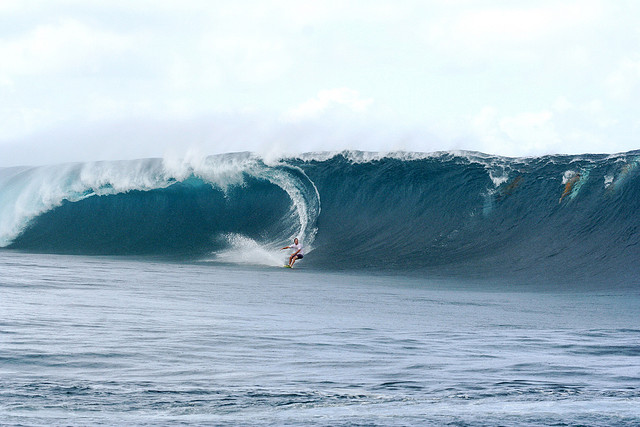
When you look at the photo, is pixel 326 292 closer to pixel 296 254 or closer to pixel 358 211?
pixel 296 254

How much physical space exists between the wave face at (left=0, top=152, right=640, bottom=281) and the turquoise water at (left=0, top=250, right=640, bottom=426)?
616cm

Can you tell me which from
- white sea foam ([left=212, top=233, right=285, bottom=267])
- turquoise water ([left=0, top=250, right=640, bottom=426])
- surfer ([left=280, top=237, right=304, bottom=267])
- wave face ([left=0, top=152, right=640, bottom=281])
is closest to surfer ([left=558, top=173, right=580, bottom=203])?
wave face ([left=0, top=152, right=640, bottom=281])

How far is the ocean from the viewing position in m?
4.32

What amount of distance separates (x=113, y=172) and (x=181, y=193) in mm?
2789

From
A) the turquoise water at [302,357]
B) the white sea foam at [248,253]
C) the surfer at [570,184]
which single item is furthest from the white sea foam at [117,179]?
the turquoise water at [302,357]

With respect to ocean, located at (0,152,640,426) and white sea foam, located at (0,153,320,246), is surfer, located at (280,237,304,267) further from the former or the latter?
white sea foam, located at (0,153,320,246)

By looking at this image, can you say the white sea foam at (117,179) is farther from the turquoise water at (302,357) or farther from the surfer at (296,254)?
the turquoise water at (302,357)

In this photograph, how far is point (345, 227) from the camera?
20.0 meters

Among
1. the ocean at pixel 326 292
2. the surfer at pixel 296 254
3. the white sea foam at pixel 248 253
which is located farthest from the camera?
the white sea foam at pixel 248 253

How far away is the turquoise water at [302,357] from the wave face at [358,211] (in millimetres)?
6164

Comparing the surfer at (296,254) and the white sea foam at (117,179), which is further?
the white sea foam at (117,179)

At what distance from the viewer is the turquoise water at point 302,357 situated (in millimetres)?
4008

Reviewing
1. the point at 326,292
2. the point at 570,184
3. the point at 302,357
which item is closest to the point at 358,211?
the point at 570,184

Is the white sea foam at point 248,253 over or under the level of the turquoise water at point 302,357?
over
